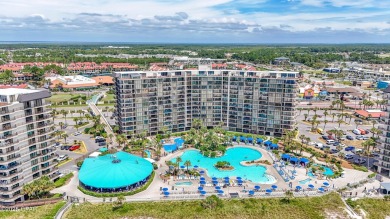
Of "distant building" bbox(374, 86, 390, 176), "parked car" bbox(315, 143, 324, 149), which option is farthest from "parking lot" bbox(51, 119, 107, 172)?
"distant building" bbox(374, 86, 390, 176)

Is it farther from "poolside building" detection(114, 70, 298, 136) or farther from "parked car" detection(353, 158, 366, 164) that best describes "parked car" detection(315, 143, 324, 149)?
"parked car" detection(353, 158, 366, 164)

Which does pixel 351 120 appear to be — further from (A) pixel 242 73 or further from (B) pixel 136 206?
(B) pixel 136 206

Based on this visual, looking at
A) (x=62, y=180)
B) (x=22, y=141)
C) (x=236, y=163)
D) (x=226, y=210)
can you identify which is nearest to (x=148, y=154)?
(x=62, y=180)

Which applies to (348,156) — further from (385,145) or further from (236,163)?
(236,163)

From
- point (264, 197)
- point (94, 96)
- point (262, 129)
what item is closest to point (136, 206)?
point (264, 197)

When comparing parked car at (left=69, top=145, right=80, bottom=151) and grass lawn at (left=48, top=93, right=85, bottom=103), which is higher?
grass lawn at (left=48, top=93, right=85, bottom=103)

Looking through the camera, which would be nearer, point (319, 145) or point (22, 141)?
point (22, 141)
